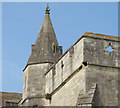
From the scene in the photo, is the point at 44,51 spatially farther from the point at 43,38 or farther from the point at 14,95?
the point at 14,95

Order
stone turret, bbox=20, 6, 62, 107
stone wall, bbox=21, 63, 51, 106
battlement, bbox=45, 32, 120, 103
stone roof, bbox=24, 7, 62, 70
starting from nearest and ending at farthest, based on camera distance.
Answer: battlement, bbox=45, 32, 120, 103 → stone wall, bbox=21, 63, 51, 106 → stone turret, bbox=20, 6, 62, 107 → stone roof, bbox=24, 7, 62, 70

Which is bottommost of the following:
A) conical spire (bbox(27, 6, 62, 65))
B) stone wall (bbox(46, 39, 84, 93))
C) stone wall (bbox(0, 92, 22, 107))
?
stone wall (bbox(0, 92, 22, 107))

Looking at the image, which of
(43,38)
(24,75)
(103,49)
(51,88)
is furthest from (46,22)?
(103,49)

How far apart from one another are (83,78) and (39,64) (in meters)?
6.57

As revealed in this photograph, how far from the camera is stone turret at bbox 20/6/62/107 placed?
77.0 ft

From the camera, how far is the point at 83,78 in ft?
60.1

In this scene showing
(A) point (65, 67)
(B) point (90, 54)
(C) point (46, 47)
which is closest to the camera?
(B) point (90, 54)

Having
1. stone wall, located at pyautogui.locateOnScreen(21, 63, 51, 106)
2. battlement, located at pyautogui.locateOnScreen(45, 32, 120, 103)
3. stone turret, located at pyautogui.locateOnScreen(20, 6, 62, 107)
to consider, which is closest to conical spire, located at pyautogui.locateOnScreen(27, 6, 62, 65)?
stone turret, located at pyautogui.locateOnScreen(20, 6, 62, 107)

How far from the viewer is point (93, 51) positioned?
1888 cm

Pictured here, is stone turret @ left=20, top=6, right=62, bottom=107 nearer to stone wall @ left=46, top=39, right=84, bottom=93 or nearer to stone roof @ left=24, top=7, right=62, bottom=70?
stone roof @ left=24, top=7, right=62, bottom=70

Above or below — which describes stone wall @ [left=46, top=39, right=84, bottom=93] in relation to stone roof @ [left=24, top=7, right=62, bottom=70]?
below

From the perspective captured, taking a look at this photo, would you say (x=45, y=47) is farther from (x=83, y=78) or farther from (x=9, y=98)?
(x=83, y=78)

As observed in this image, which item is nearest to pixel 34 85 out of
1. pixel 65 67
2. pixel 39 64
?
pixel 39 64

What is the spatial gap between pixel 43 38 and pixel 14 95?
251 inches
